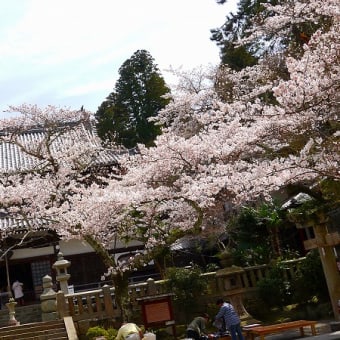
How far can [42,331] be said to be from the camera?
54.3ft

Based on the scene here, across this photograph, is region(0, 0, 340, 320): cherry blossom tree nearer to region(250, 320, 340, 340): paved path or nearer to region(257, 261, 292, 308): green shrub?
region(257, 261, 292, 308): green shrub

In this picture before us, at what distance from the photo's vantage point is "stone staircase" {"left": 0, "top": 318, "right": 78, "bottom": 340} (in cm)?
1627

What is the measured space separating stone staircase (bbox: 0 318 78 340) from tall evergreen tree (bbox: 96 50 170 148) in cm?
2527

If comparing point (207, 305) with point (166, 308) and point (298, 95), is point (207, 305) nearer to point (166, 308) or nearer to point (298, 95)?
point (166, 308)

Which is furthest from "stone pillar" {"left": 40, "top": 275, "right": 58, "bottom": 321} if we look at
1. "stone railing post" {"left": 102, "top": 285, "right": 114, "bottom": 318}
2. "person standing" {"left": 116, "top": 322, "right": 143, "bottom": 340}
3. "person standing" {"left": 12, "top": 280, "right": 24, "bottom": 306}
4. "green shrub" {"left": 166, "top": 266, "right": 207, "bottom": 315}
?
"person standing" {"left": 116, "top": 322, "right": 143, "bottom": 340}

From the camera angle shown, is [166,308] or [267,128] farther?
[166,308]

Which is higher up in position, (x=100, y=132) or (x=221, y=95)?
(x=100, y=132)

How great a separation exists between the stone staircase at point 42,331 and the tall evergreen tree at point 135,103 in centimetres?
2527

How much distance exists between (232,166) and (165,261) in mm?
9565

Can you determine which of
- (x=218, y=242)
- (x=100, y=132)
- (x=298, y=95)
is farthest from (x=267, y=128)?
(x=100, y=132)

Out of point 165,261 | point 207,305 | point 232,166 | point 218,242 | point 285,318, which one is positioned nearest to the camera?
point 232,166

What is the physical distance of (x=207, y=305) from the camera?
18.2 metres

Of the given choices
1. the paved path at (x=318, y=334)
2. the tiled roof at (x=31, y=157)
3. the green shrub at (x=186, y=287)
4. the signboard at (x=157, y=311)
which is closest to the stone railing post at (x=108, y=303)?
the green shrub at (x=186, y=287)

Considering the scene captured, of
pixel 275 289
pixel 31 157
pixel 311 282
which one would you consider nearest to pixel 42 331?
pixel 275 289
